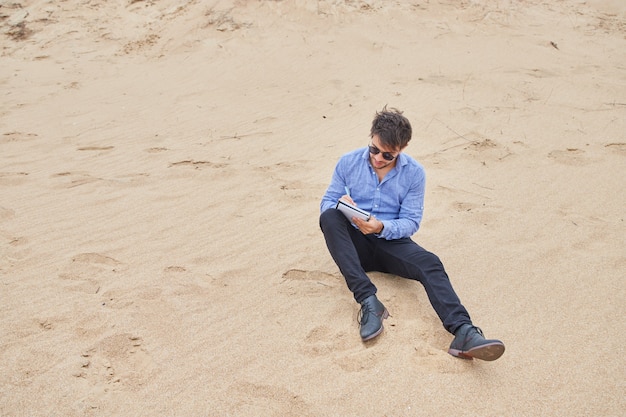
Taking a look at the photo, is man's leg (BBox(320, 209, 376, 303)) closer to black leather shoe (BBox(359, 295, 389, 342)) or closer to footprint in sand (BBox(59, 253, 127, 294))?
black leather shoe (BBox(359, 295, 389, 342))

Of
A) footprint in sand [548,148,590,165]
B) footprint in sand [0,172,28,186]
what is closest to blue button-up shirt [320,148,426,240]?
footprint in sand [548,148,590,165]

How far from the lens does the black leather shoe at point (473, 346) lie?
2.71 meters

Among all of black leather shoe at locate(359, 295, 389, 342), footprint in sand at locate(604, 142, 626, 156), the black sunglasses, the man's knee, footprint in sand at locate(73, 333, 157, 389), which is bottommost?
A: footprint in sand at locate(604, 142, 626, 156)

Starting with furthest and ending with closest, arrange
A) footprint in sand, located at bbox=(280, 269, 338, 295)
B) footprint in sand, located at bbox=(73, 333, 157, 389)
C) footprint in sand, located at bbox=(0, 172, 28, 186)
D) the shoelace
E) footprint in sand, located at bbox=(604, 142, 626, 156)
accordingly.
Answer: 1. footprint in sand, located at bbox=(604, 142, 626, 156)
2. footprint in sand, located at bbox=(0, 172, 28, 186)
3. footprint in sand, located at bbox=(280, 269, 338, 295)
4. the shoelace
5. footprint in sand, located at bbox=(73, 333, 157, 389)

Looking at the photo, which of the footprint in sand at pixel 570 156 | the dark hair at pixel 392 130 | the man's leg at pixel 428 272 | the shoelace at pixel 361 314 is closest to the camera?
the man's leg at pixel 428 272

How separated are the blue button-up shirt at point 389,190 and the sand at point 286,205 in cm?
41

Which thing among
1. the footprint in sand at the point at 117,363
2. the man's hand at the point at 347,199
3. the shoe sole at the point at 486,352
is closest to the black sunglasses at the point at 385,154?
the man's hand at the point at 347,199

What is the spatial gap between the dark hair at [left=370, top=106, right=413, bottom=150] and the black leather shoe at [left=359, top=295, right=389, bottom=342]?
34.3 inches

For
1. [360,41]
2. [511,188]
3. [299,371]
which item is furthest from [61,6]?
[299,371]

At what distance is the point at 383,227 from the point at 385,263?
29cm

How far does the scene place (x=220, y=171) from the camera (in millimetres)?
5383

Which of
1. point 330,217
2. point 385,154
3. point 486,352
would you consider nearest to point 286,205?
point 330,217

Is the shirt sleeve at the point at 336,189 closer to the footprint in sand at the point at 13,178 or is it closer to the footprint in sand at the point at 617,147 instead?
the footprint in sand at the point at 13,178

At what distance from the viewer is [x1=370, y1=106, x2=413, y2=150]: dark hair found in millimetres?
3219
